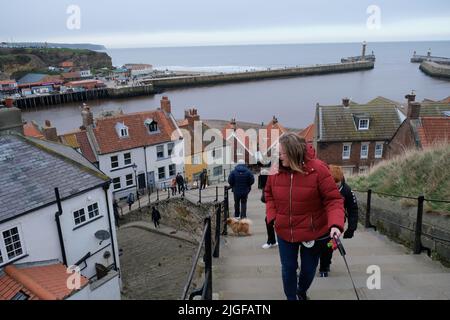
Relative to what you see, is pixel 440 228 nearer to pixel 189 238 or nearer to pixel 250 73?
pixel 189 238

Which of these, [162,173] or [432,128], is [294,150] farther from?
[162,173]

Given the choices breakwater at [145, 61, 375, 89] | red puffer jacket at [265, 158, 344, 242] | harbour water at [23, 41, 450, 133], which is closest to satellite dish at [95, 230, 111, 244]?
red puffer jacket at [265, 158, 344, 242]

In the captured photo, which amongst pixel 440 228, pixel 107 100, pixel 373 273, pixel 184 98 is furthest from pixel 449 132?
pixel 107 100

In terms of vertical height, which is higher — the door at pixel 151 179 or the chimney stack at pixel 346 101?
the chimney stack at pixel 346 101

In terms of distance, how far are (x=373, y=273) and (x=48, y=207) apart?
1089 centimetres

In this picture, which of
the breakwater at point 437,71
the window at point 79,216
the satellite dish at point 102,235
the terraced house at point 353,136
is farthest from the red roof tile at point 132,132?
the breakwater at point 437,71

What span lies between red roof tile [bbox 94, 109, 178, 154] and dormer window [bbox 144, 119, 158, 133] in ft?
0.87

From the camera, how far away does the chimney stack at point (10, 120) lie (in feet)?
50.4

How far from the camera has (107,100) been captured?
303 ft

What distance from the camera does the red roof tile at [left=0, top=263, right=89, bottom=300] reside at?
10109 mm

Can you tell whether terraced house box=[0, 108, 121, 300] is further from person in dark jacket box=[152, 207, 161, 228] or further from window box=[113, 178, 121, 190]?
window box=[113, 178, 121, 190]

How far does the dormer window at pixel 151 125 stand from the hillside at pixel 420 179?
21.4 meters

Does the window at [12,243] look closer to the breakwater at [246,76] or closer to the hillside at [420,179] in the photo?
the hillside at [420,179]
